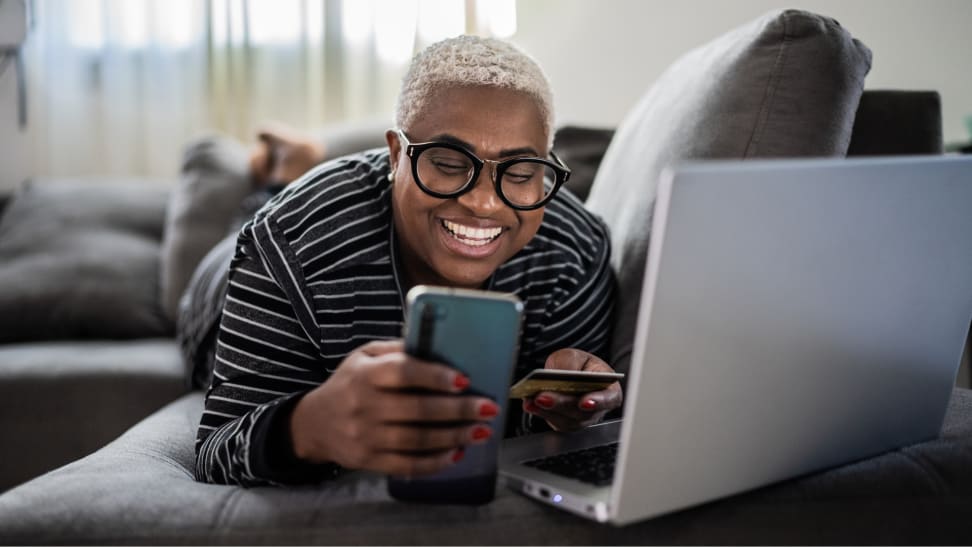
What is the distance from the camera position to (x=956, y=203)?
817mm

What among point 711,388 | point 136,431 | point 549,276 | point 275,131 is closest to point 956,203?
point 711,388

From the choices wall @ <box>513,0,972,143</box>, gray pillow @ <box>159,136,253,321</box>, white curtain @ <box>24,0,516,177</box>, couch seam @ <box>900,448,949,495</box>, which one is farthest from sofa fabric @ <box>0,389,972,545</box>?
white curtain @ <box>24,0,516,177</box>

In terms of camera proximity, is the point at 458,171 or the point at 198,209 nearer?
the point at 458,171

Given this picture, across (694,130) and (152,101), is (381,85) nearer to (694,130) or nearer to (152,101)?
(152,101)

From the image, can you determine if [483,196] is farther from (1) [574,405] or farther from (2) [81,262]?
(2) [81,262]

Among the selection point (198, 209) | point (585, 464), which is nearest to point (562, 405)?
point (585, 464)

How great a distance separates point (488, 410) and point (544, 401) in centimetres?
24

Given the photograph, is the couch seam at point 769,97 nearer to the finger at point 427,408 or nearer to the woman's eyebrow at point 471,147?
the woman's eyebrow at point 471,147

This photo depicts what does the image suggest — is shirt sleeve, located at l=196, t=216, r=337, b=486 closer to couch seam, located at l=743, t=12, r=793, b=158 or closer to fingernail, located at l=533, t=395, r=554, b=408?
fingernail, located at l=533, t=395, r=554, b=408

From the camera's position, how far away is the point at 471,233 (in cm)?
108

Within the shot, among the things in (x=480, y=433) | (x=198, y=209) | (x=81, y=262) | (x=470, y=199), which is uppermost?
(x=470, y=199)

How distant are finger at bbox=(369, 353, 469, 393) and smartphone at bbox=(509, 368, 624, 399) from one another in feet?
0.49

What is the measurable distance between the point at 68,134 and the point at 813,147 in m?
2.64

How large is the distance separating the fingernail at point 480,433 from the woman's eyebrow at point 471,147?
1.32 feet
